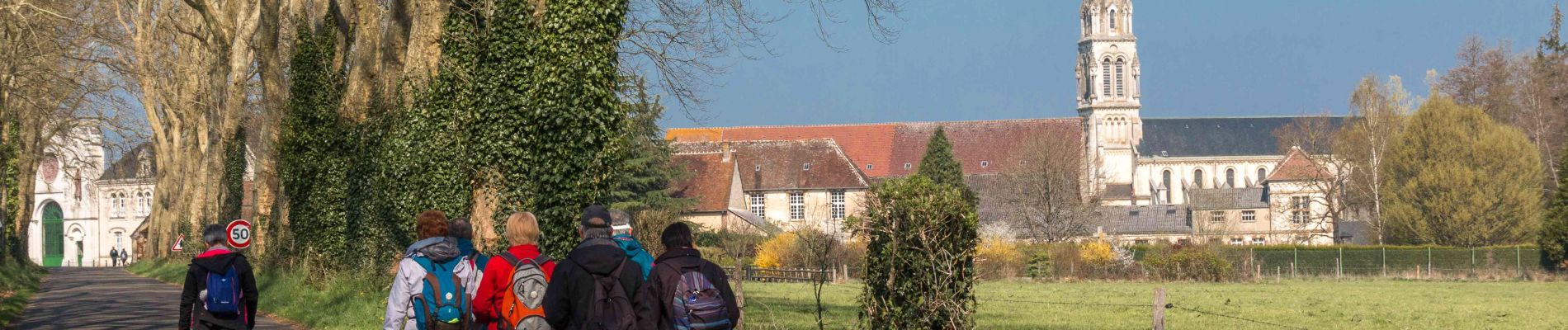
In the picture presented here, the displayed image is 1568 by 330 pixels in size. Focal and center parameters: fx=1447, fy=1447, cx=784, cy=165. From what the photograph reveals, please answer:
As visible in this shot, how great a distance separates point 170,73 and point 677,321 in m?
31.8

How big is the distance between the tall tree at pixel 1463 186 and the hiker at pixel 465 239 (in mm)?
55662

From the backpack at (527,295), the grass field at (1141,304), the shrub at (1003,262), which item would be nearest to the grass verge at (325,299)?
the grass field at (1141,304)

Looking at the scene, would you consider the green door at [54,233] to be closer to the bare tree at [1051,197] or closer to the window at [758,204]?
the window at [758,204]

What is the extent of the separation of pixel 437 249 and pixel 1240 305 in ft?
74.5

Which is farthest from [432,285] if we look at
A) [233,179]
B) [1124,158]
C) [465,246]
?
[1124,158]

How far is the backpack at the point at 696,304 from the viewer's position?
7.00 m

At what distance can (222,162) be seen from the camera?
3097cm

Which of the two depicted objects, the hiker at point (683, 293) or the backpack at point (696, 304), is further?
the backpack at point (696, 304)

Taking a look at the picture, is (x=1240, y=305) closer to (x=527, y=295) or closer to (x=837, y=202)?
(x=527, y=295)

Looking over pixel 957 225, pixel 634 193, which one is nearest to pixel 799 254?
pixel 634 193

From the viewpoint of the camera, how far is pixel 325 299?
18859mm

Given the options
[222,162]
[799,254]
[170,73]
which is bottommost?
[799,254]

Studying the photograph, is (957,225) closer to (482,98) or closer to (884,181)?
(884,181)

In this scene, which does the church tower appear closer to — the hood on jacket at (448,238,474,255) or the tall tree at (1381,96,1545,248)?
the tall tree at (1381,96,1545,248)
